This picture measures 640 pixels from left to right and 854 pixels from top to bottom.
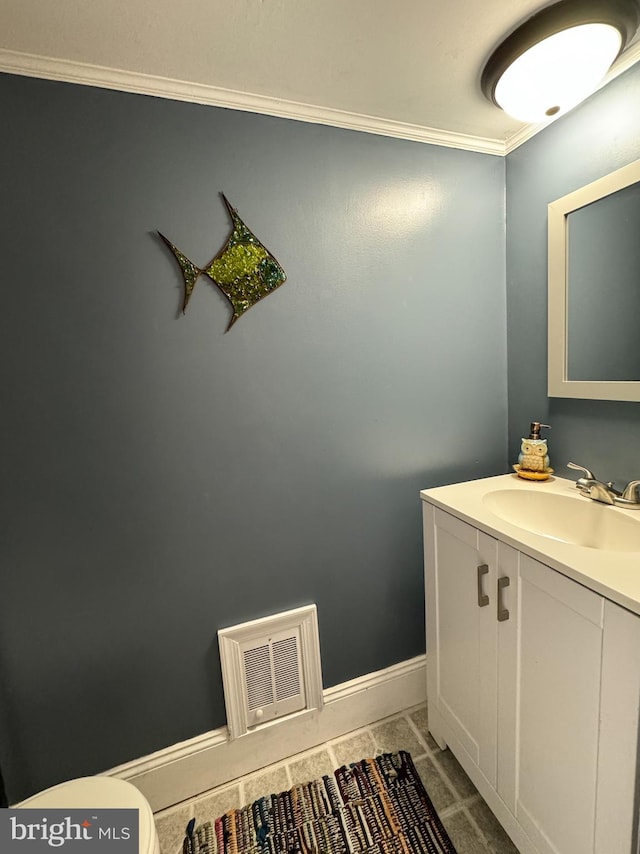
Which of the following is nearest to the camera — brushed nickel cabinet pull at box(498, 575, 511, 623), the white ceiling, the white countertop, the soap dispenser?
the white countertop

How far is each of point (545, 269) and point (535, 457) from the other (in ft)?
2.22

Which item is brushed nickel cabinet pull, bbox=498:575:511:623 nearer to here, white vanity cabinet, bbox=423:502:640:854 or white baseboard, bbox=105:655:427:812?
white vanity cabinet, bbox=423:502:640:854

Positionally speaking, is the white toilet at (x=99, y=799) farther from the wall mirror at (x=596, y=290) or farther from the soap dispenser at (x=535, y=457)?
the wall mirror at (x=596, y=290)

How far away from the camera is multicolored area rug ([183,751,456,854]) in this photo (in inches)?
41.9

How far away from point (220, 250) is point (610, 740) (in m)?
1.49

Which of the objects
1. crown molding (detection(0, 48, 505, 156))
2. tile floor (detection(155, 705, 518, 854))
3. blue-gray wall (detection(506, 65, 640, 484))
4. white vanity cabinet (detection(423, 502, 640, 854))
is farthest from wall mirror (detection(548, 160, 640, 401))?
tile floor (detection(155, 705, 518, 854))

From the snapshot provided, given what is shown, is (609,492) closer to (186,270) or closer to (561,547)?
(561,547)

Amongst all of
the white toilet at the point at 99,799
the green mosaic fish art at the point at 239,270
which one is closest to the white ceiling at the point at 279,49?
the green mosaic fish art at the point at 239,270

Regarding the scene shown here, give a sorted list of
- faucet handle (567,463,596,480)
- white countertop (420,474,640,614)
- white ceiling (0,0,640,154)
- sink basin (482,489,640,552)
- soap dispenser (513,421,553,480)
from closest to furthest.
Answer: white countertop (420,474,640,614)
white ceiling (0,0,640,154)
sink basin (482,489,640,552)
faucet handle (567,463,596,480)
soap dispenser (513,421,553,480)

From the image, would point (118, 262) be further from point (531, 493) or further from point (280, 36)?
point (531, 493)

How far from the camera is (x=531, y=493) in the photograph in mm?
1272

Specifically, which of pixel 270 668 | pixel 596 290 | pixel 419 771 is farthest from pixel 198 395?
pixel 419 771

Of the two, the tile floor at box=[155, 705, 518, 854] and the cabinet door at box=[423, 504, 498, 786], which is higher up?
the cabinet door at box=[423, 504, 498, 786]

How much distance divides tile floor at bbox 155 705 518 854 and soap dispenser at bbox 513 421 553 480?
105 cm
